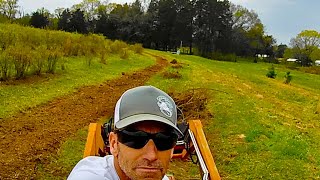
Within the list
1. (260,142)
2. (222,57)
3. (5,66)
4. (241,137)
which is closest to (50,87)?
(5,66)

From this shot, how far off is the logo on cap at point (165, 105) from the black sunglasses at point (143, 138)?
92 millimetres

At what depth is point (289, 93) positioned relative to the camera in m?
19.7

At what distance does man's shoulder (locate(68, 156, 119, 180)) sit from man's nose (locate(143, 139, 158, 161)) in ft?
0.57

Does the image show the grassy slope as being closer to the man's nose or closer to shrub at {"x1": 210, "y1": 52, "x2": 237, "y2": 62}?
the man's nose

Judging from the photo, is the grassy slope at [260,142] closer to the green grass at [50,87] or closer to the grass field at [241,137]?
the grass field at [241,137]

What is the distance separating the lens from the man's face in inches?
69.4

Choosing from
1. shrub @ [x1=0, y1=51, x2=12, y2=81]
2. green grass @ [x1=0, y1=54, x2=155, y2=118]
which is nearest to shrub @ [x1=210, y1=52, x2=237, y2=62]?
green grass @ [x1=0, y1=54, x2=155, y2=118]

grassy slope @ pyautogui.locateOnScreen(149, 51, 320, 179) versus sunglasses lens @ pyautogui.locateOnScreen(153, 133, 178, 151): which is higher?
sunglasses lens @ pyautogui.locateOnScreen(153, 133, 178, 151)

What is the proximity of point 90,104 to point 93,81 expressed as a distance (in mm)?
4427

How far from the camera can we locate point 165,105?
5.97 ft

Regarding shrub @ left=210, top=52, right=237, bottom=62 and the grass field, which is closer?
the grass field

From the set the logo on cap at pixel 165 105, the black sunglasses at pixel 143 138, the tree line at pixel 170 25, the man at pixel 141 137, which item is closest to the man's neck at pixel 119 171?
the man at pixel 141 137

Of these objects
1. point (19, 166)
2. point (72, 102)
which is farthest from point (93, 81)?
point (19, 166)

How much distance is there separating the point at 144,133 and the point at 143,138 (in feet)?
0.07
